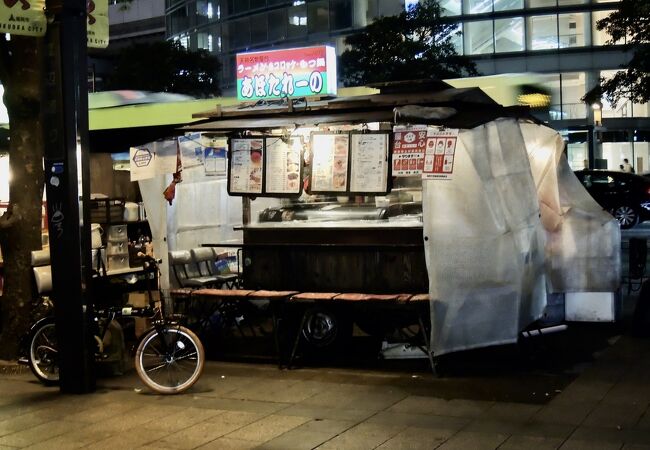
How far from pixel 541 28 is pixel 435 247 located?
3951 cm

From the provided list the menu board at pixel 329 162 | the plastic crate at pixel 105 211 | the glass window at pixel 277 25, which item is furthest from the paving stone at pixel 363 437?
the glass window at pixel 277 25

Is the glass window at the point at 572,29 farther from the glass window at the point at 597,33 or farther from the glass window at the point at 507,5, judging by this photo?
the glass window at the point at 507,5

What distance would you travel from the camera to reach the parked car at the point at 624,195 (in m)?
23.9

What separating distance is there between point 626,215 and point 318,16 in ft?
89.4

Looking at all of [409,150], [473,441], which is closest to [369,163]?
[409,150]

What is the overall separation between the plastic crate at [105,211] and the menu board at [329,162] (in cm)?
346

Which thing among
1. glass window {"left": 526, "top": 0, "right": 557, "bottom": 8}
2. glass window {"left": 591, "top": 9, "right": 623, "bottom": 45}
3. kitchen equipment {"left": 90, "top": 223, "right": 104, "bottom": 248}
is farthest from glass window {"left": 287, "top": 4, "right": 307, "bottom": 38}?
kitchen equipment {"left": 90, "top": 223, "right": 104, "bottom": 248}

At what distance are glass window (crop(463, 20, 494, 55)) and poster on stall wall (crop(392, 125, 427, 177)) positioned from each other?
38.2 m

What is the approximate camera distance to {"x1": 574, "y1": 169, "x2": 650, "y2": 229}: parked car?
23.9 m

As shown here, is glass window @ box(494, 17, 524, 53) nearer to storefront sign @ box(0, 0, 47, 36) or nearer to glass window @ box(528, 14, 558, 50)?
glass window @ box(528, 14, 558, 50)

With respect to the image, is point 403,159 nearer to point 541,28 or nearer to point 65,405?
point 65,405

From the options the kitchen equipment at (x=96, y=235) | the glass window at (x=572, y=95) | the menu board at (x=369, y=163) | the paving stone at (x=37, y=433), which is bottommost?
the paving stone at (x=37, y=433)

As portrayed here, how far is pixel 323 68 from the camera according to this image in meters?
9.91

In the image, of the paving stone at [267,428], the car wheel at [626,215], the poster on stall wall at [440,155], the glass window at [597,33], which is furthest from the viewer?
the glass window at [597,33]
